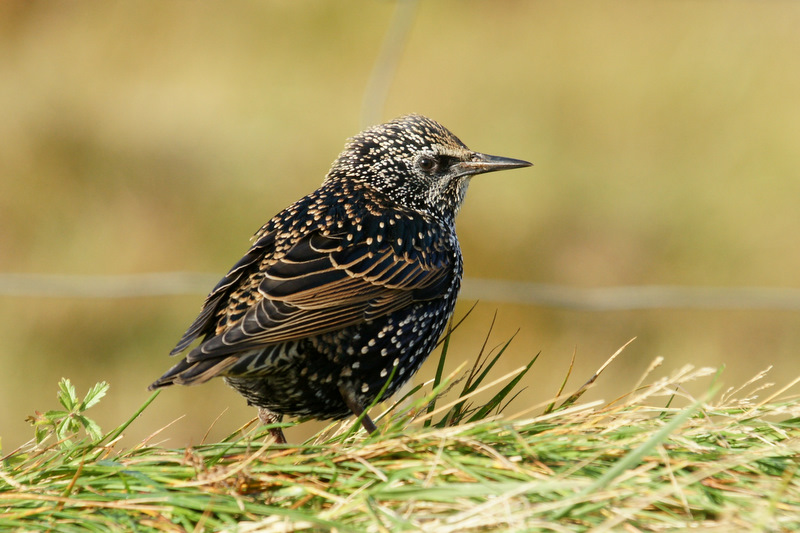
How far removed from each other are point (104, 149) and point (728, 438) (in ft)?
27.1

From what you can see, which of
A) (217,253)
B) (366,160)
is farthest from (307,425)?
(366,160)

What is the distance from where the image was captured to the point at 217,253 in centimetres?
903

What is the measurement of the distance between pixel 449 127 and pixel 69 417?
682 centimetres

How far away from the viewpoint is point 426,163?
15.6 ft

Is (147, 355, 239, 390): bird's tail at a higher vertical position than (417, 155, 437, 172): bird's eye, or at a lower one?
lower

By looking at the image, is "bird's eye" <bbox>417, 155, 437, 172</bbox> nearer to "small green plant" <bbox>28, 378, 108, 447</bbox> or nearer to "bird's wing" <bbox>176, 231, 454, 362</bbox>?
"bird's wing" <bbox>176, 231, 454, 362</bbox>

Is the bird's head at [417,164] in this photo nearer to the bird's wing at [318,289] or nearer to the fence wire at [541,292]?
the bird's wing at [318,289]

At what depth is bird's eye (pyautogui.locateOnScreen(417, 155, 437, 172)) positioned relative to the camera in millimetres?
4734

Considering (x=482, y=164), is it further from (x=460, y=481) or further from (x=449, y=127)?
(x=449, y=127)

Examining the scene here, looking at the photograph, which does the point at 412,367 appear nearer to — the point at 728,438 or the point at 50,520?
the point at 728,438

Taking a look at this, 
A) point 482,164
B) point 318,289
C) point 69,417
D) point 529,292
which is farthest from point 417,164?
point 529,292

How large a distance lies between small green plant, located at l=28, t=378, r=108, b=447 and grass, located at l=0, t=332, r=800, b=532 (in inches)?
3.8

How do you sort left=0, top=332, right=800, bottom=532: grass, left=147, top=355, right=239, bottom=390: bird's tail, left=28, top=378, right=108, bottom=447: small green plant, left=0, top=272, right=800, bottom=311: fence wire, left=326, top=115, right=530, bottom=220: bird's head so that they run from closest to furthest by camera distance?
left=0, top=332, right=800, bottom=532: grass
left=28, top=378, right=108, bottom=447: small green plant
left=147, top=355, right=239, bottom=390: bird's tail
left=326, top=115, right=530, bottom=220: bird's head
left=0, top=272, right=800, bottom=311: fence wire

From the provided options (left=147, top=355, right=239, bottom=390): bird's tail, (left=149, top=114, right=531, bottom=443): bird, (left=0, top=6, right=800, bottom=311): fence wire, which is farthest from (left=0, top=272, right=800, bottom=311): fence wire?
(left=147, top=355, right=239, bottom=390): bird's tail
